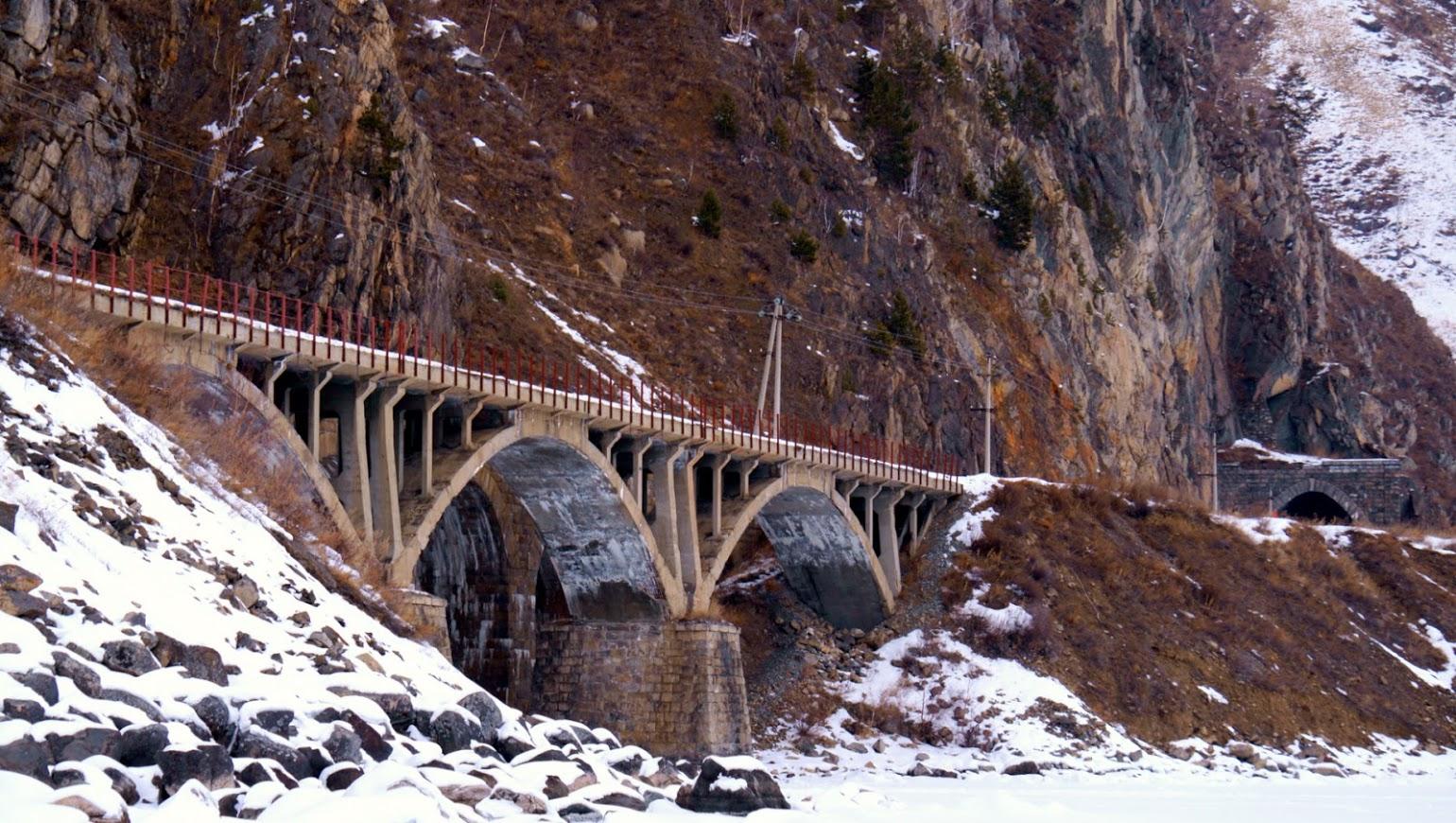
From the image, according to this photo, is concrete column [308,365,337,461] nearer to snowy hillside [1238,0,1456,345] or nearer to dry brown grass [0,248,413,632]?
dry brown grass [0,248,413,632]

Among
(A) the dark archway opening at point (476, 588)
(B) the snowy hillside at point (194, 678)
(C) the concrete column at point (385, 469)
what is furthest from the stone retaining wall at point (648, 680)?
(B) the snowy hillside at point (194, 678)

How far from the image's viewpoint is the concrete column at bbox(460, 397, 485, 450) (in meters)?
37.3

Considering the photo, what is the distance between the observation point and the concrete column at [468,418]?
37.3m

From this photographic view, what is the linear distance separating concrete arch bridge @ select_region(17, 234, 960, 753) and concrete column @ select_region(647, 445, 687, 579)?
0.15 ft

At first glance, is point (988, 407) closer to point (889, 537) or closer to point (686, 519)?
point (889, 537)

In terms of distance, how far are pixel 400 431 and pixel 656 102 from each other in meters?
44.0

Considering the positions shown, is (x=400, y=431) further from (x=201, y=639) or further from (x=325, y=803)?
(x=325, y=803)

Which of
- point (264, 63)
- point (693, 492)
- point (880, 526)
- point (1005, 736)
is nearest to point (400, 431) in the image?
point (693, 492)

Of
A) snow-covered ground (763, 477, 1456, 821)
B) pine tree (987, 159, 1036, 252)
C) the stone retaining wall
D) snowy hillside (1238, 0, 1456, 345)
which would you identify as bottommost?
snow-covered ground (763, 477, 1456, 821)

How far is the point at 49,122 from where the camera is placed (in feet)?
132

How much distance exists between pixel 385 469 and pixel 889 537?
25519mm

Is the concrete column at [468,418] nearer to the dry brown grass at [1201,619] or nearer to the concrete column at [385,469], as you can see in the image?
the concrete column at [385,469]

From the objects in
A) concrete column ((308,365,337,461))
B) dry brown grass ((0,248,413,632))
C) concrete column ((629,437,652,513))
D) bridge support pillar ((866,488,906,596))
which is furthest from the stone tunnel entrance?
dry brown grass ((0,248,413,632))

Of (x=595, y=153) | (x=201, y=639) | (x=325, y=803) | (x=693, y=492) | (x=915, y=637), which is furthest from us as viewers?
(x=595, y=153)
